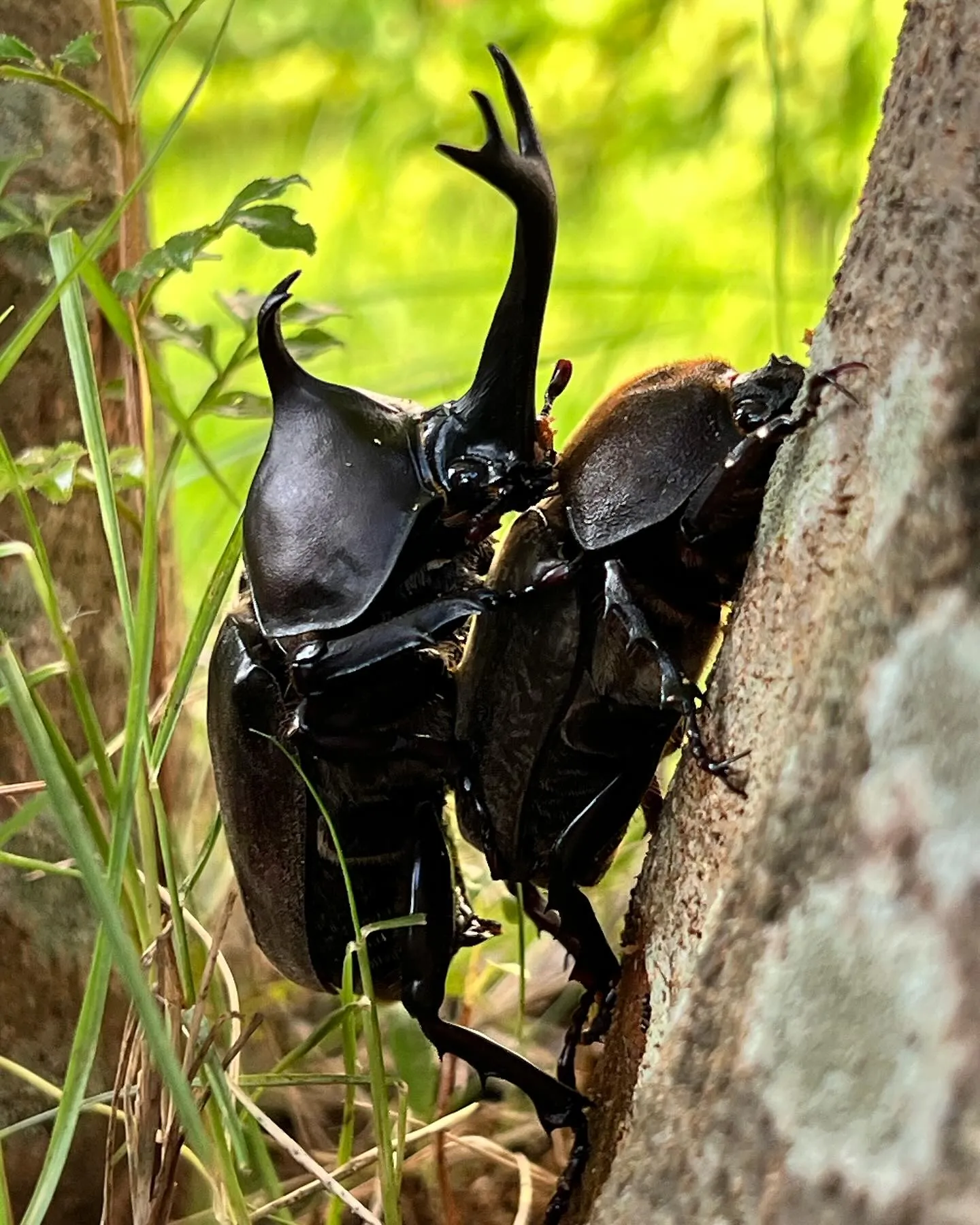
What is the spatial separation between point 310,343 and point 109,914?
790 millimetres

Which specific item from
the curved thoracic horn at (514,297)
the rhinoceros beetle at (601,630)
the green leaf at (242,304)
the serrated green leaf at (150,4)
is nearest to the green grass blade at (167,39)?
the serrated green leaf at (150,4)

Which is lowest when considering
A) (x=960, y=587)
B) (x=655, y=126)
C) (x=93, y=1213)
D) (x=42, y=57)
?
(x=93, y=1213)

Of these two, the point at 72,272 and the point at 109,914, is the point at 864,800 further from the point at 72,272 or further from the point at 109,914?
the point at 72,272

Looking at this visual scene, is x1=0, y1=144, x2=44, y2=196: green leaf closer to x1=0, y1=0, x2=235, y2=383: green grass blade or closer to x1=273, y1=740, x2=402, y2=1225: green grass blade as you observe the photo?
x1=0, y1=0, x2=235, y2=383: green grass blade

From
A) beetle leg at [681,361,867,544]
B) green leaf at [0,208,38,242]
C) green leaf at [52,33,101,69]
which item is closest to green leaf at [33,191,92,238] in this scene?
green leaf at [0,208,38,242]

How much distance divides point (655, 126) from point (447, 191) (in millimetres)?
846

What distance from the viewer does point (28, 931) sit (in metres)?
1.53

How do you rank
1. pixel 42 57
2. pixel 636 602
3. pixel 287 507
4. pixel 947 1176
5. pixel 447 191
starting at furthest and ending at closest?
pixel 447 191, pixel 42 57, pixel 287 507, pixel 636 602, pixel 947 1176

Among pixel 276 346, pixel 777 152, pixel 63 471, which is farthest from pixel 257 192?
pixel 777 152

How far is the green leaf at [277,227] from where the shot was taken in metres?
1.33

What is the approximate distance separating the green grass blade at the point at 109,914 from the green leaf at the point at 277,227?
616 millimetres

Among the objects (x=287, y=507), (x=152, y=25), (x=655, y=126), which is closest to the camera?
(x=287, y=507)

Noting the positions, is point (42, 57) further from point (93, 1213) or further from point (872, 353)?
point (93, 1213)

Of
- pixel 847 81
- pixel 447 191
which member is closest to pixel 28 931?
pixel 847 81
